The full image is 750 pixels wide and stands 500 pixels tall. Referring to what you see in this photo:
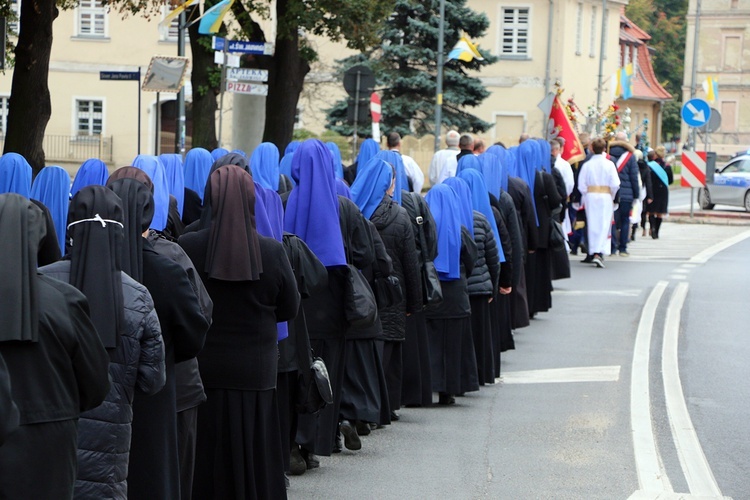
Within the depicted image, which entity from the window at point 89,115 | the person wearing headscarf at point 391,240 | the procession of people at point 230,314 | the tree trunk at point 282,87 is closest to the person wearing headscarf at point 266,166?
the procession of people at point 230,314

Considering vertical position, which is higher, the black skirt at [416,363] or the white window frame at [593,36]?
the white window frame at [593,36]

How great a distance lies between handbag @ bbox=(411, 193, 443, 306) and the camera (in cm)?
938

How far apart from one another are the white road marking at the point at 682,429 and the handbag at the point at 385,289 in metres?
2.06

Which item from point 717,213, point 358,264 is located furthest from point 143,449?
point 717,213

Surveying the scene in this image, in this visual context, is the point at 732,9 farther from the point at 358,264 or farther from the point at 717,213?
the point at 358,264

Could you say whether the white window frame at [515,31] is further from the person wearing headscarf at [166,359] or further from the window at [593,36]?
the person wearing headscarf at [166,359]

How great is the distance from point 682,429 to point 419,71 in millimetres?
36516

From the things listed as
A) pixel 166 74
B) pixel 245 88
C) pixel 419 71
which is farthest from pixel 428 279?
pixel 419 71

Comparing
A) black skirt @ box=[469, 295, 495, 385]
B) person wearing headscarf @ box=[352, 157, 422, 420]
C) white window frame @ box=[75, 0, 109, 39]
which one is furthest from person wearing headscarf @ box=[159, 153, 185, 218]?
white window frame @ box=[75, 0, 109, 39]

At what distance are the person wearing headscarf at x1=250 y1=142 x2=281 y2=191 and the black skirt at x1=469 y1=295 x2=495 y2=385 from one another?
7.48 ft

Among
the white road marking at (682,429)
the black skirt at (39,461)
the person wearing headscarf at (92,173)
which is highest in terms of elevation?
the person wearing headscarf at (92,173)

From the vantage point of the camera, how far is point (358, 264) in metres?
8.23

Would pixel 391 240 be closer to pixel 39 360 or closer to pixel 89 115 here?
pixel 39 360

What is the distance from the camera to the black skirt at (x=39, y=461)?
4148 mm
